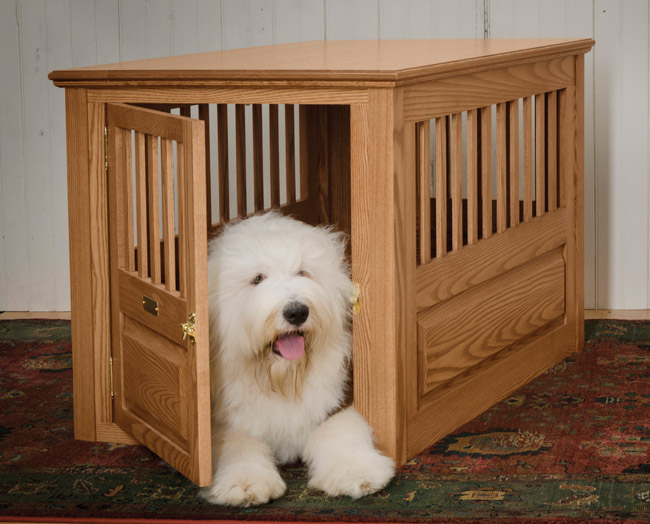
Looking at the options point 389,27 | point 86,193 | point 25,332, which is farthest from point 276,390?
point 389,27

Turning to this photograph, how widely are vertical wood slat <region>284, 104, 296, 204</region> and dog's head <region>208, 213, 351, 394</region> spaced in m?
1.03

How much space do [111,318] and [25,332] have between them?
1303 mm

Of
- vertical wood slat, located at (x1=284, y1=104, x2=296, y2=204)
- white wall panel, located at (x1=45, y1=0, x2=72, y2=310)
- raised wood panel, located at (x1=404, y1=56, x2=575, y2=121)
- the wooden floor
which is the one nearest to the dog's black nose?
raised wood panel, located at (x1=404, y1=56, x2=575, y2=121)

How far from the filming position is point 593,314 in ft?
13.4

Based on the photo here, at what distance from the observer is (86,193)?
2689 millimetres

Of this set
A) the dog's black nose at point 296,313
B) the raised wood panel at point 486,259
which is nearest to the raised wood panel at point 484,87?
the raised wood panel at point 486,259

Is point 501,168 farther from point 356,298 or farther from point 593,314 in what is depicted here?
point 593,314

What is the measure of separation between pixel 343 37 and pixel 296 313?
2.01 metres

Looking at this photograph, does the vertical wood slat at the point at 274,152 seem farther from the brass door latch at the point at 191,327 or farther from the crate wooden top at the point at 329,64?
the brass door latch at the point at 191,327

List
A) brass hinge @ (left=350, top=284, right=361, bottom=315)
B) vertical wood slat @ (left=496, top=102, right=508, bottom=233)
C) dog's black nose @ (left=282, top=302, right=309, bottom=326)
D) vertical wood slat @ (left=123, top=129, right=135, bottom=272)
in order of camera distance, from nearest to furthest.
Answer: dog's black nose @ (left=282, top=302, right=309, bottom=326) → brass hinge @ (left=350, top=284, right=361, bottom=315) → vertical wood slat @ (left=123, top=129, right=135, bottom=272) → vertical wood slat @ (left=496, top=102, right=508, bottom=233)

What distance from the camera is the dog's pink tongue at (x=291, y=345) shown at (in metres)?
2.43

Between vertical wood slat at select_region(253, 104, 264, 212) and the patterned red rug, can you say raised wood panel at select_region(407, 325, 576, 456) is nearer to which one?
the patterned red rug

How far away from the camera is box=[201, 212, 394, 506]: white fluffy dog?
2367mm

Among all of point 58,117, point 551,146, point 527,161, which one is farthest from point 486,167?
point 58,117
